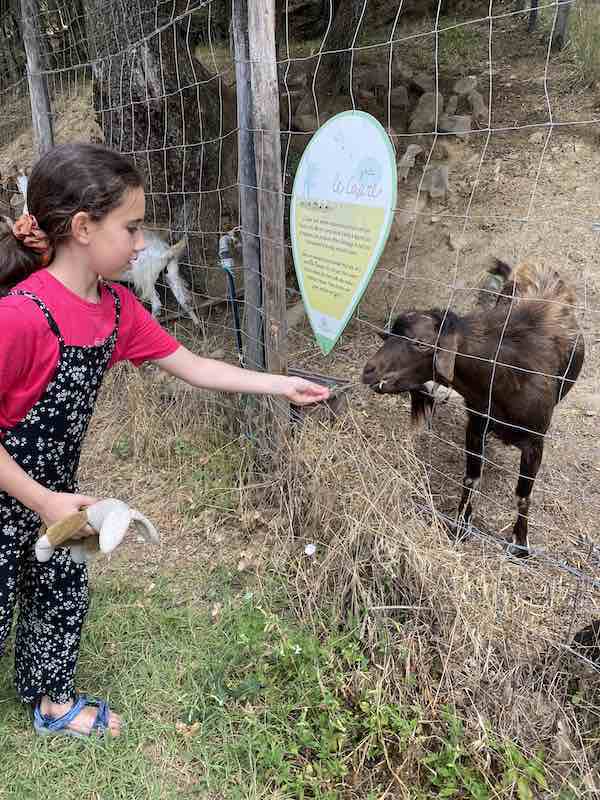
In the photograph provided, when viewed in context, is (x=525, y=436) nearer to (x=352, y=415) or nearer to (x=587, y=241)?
(x=352, y=415)

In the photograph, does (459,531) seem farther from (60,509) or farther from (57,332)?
(57,332)

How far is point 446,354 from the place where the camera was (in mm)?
3098

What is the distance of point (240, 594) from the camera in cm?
295

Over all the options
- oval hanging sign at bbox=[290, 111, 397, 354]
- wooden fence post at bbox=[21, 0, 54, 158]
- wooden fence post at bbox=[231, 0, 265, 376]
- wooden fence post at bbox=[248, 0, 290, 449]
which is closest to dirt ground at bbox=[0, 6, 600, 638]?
oval hanging sign at bbox=[290, 111, 397, 354]

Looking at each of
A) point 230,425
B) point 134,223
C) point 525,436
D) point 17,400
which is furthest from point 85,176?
point 525,436

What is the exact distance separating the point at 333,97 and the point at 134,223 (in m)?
6.98

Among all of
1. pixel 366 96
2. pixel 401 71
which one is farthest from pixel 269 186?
pixel 401 71

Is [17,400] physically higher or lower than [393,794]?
higher

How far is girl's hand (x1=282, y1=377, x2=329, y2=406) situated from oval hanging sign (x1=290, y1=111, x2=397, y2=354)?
22.5 inches

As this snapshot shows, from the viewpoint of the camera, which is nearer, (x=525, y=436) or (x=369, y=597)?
(x=369, y=597)

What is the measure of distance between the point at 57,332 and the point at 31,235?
0.27 metres

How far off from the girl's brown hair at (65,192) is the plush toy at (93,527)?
73 centimetres

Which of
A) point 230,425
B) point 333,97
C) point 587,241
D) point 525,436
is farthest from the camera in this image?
point 333,97

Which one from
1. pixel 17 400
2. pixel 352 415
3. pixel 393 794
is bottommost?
pixel 393 794
